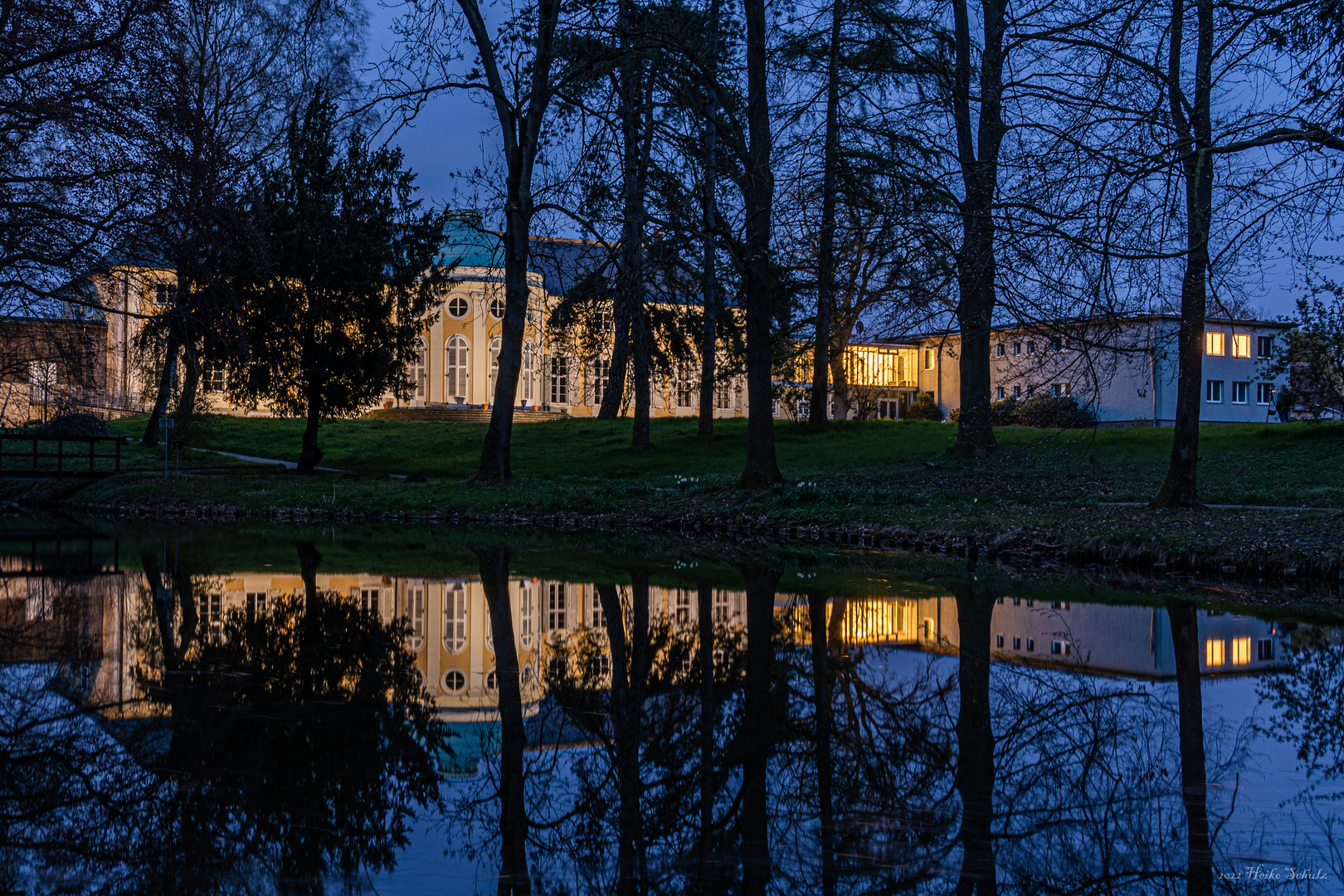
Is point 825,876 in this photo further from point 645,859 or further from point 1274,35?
point 1274,35

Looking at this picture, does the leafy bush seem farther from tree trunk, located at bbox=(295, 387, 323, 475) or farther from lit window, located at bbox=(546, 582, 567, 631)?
lit window, located at bbox=(546, 582, 567, 631)

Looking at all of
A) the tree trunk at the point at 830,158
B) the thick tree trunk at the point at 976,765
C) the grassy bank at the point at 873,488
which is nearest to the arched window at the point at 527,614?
the thick tree trunk at the point at 976,765

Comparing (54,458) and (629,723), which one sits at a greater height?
(54,458)

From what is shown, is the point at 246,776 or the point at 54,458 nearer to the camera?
the point at 246,776

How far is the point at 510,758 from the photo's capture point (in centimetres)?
380

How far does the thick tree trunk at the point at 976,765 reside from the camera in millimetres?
2838

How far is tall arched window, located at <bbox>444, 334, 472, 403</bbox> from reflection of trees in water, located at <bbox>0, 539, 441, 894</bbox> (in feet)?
182

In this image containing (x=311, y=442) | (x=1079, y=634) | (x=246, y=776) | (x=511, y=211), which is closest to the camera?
(x=246, y=776)

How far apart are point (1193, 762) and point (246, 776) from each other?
3317mm

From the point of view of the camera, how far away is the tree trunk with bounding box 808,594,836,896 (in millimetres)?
2867

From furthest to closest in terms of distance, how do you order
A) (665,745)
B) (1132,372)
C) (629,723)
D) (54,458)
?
(1132,372), (54,458), (629,723), (665,745)

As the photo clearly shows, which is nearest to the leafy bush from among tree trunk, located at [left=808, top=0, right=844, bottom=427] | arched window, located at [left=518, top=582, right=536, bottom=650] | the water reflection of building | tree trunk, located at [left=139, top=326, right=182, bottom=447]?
tree trunk, located at [left=808, top=0, right=844, bottom=427]

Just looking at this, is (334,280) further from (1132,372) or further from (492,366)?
(492,366)

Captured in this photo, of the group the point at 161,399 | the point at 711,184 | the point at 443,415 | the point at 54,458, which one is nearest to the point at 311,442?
the point at 54,458
